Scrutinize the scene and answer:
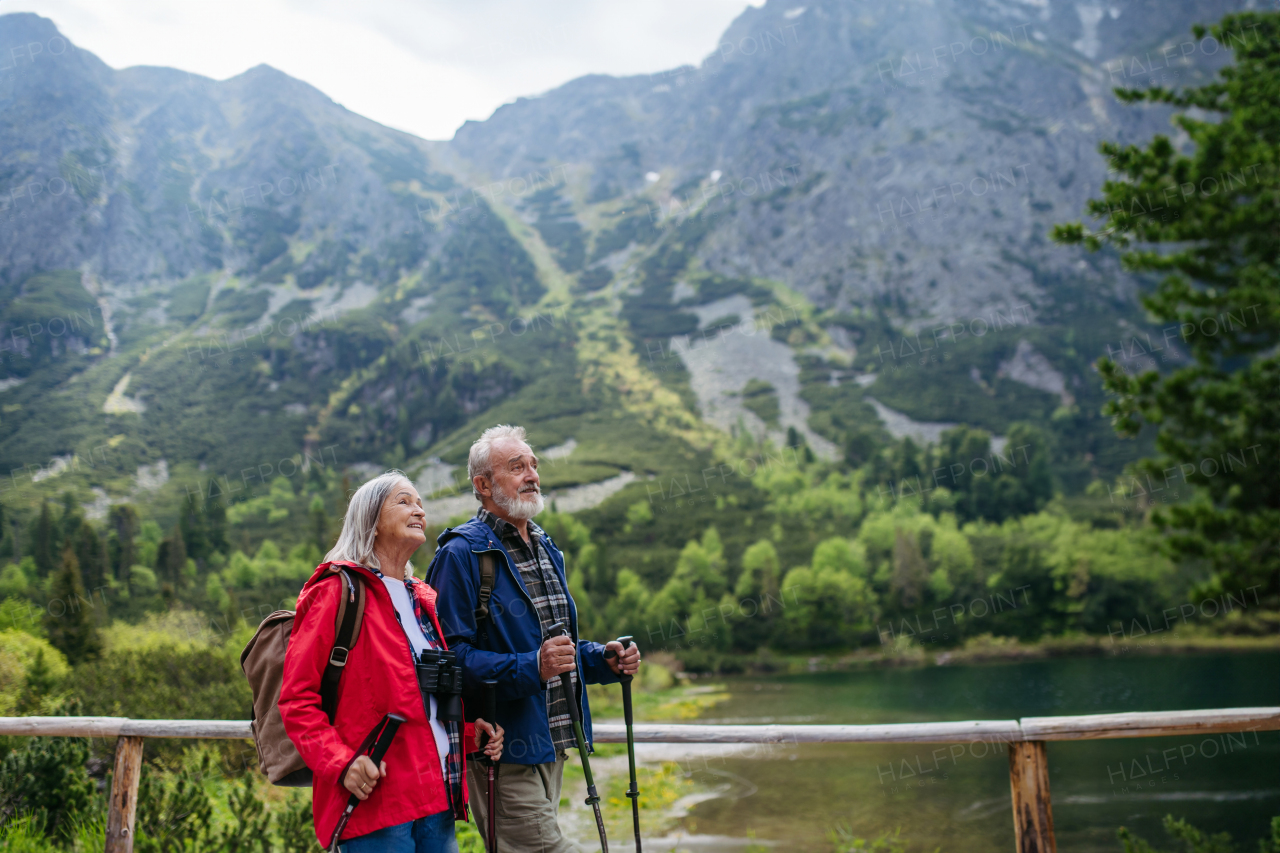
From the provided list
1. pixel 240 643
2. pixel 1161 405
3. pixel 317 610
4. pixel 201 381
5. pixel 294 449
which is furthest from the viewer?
pixel 201 381

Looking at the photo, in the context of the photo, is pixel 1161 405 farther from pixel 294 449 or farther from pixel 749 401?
Result: pixel 294 449

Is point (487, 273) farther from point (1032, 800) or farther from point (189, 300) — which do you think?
point (1032, 800)

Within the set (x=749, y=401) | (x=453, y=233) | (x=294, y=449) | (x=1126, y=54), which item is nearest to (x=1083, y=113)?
(x=1126, y=54)

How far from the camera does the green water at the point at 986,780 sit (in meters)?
15.4

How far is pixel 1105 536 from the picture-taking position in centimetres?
6688

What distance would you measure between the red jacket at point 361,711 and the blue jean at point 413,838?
0.20ft

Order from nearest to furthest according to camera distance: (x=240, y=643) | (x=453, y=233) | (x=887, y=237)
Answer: (x=240, y=643) → (x=887, y=237) → (x=453, y=233)

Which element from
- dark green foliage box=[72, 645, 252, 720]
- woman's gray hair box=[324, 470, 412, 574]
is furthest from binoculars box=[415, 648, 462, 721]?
dark green foliage box=[72, 645, 252, 720]

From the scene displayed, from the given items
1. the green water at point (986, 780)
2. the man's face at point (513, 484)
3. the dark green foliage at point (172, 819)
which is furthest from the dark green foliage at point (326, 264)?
the man's face at point (513, 484)

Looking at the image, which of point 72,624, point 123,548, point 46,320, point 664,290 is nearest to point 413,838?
point 72,624

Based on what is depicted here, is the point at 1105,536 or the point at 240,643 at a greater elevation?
the point at 240,643

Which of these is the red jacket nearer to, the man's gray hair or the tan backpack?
the tan backpack

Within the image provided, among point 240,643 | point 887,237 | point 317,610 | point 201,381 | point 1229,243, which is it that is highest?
point 887,237

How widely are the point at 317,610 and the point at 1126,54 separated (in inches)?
9007
